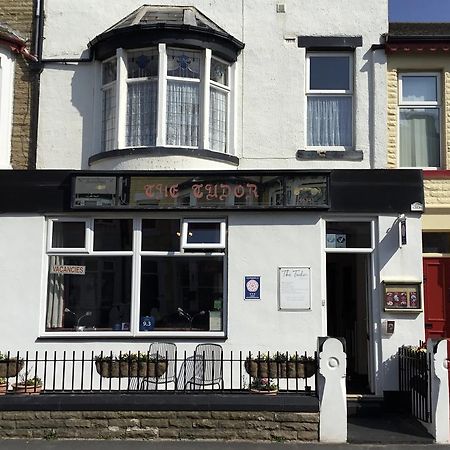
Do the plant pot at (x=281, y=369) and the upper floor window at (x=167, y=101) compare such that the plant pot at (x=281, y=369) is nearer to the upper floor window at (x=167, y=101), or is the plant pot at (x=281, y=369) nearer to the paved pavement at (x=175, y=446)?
the paved pavement at (x=175, y=446)

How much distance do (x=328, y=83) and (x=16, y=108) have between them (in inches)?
213

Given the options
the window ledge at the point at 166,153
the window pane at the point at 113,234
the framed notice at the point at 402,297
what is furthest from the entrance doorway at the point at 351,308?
the window pane at the point at 113,234

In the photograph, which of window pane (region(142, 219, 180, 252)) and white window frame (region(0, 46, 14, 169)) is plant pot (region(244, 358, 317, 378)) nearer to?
window pane (region(142, 219, 180, 252))

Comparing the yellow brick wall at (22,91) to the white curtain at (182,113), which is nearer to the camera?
→ the white curtain at (182,113)

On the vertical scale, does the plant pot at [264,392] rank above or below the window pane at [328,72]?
below

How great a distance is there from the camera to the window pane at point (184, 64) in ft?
32.9

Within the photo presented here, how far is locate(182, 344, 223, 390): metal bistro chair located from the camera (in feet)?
28.0

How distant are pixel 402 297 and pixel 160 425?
13.7 ft

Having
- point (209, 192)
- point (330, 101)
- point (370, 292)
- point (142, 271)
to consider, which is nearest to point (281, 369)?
point (370, 292)

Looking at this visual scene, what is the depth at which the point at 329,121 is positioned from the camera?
1034 centimetres

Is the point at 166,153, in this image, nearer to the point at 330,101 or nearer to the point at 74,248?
the point at 74,248

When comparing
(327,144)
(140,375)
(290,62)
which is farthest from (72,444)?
(290,62)

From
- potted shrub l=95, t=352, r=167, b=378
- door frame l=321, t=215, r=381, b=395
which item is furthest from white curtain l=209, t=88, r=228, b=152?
potted shrub l=95, t=352, r=167, b=378

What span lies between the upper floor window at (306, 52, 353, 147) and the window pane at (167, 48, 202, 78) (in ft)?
6.33
